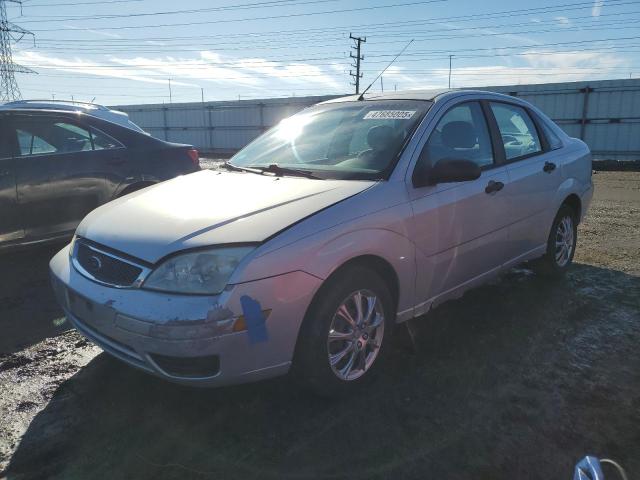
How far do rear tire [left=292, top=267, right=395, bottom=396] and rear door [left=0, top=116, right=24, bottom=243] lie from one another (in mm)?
3445

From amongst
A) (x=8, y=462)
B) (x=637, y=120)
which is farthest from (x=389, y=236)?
(x=637, y=120)

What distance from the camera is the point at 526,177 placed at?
399 centimetres

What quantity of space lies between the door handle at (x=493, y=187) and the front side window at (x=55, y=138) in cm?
388

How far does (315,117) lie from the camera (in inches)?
154

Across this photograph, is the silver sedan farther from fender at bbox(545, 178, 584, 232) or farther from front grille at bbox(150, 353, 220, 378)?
fender at bbox(545, 178, 584, 232)

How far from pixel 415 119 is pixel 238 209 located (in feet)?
4.47

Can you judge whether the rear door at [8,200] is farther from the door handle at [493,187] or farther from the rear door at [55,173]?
the door handle at [493,187]

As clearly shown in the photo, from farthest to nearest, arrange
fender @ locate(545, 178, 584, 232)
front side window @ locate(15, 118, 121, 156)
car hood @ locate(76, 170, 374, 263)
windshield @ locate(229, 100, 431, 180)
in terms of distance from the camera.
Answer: front side window @ locate(15, 118, 121, 156) < fender @ locate(545, 178, 584, 232) < windshield @ locate(229, 100, 431, 180) < car hood @ locate(76, 170, 374, 263)

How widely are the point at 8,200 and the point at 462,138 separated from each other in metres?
3.98

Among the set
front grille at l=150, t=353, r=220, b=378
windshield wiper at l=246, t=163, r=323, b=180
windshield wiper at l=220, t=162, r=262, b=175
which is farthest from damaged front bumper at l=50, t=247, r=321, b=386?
windshield wiper at l=220, t=162, r=262, b=175

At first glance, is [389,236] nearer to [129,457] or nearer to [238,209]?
[238,209]

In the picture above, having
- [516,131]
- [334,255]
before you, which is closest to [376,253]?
[334,255]

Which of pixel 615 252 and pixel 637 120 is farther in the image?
pixel 637 120

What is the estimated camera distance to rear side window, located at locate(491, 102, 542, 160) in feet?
13.1
